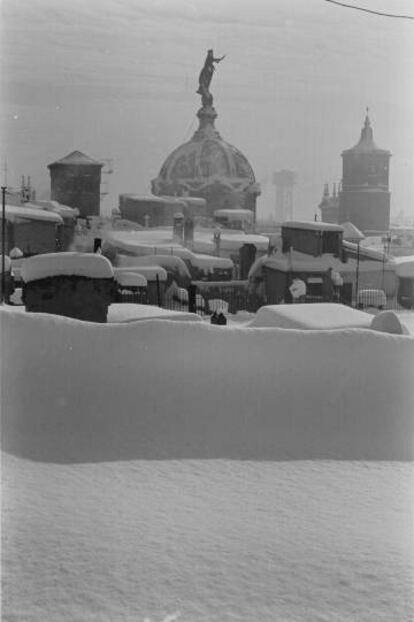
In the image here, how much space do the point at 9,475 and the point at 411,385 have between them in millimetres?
4388

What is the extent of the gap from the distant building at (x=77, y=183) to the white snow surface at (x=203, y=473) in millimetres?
42139

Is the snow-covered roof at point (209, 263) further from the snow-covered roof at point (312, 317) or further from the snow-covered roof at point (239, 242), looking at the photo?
the snow-covered roof at point (312, 317)

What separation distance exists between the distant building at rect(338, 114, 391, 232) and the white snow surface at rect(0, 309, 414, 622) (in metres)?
58.3

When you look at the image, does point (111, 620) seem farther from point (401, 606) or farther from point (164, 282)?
point (164, 282)

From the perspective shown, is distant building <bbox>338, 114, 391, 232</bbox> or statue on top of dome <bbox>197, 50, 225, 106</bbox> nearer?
statue on top of dome <bbox>197, 50, 225, 106</bbox>

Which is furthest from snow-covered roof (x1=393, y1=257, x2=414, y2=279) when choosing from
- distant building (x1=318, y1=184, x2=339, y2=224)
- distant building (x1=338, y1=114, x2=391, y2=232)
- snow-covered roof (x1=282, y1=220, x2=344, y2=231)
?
distant building (x1=318, y1=184, x2=339, y2=224)

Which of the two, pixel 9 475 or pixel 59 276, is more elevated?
pixel 59 276

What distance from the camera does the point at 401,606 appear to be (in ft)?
14.8

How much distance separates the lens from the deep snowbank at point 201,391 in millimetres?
8062

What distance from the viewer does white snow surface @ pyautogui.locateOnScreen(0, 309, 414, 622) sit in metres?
4.59

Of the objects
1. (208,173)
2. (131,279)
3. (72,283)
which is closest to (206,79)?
(208,173)

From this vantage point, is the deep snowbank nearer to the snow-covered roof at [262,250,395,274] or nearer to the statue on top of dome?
the snow-covered roof at [262,250,395,274]

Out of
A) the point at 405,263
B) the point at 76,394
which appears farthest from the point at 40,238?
the point at 76,394

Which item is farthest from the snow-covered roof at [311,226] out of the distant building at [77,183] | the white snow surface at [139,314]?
the distant building at [77,183]
